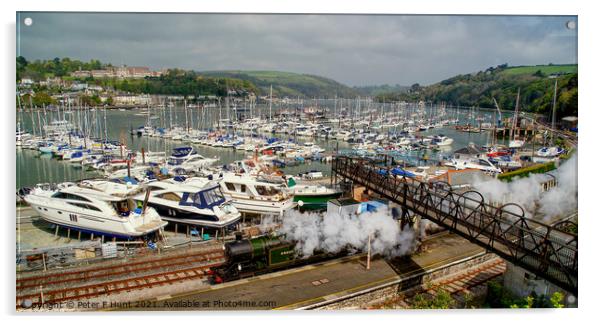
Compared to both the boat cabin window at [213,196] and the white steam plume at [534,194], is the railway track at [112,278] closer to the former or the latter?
the boat cabin window at [213,196]

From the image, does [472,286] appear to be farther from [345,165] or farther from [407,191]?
[345,165]

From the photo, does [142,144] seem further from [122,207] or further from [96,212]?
[96,212]

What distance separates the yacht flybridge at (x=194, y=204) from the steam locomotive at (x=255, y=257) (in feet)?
11.4

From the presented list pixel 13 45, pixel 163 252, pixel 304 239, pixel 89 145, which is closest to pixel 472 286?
pixel 304 239

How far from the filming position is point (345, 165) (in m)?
15.5

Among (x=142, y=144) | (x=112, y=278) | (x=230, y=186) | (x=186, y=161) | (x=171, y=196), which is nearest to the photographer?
(x=112, y=278)

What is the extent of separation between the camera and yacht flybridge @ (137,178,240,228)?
12844 millimetres

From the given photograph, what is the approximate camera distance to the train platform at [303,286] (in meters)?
7.94

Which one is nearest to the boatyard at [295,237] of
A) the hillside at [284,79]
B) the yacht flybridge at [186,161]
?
the hillside at [284,79]

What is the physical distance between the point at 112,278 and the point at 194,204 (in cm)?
408

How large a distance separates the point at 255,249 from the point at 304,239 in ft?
4.41

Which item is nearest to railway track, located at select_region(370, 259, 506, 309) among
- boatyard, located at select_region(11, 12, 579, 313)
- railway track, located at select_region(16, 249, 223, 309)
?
boatyard, located at select_region(11, 12, 579, 313)

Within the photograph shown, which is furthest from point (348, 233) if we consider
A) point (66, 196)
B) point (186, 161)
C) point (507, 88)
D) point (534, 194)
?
point (507, 88)

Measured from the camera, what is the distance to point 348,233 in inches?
398
